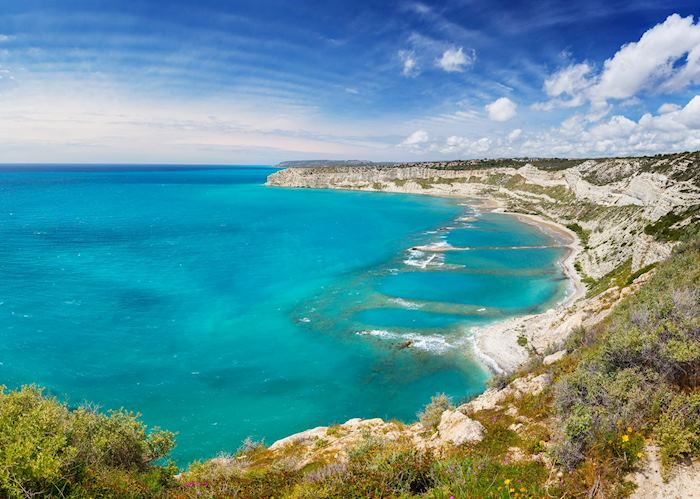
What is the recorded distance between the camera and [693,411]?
29.7ft

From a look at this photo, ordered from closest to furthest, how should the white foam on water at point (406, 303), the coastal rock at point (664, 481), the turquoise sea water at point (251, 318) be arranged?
the coastal rock at point (664, 481) → the turquoise sea water at point (251, 318) → the white foam on water at point (406, 303)

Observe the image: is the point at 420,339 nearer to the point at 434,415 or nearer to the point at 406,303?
the point at 406,303

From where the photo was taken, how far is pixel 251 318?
148 feet

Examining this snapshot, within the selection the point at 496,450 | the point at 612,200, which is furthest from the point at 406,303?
the point at 612,200

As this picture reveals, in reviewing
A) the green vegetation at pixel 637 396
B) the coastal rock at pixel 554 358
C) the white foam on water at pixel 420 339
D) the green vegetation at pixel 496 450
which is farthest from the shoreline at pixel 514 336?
the green vegetation at pixel 496 450

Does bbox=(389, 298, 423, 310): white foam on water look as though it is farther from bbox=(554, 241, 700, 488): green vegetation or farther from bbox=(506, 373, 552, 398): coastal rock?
bbox=(554, 241, 700, 488): green vegetation

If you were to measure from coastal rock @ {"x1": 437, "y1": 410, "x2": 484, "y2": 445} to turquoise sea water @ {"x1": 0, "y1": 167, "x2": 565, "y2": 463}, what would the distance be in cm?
1454

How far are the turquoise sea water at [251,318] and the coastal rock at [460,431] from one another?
14543 mm

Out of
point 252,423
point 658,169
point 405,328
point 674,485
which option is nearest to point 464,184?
point 658,169

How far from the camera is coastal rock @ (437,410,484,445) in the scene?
13039 millimetres

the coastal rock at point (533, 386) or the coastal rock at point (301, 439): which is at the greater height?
the coastal rock at point (533, 386)

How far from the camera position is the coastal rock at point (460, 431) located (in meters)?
13.0

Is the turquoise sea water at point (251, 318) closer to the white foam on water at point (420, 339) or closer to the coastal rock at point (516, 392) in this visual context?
the white foam on water at point (420, 339)

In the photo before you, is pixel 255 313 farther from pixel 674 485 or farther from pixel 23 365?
pixel 674 485
